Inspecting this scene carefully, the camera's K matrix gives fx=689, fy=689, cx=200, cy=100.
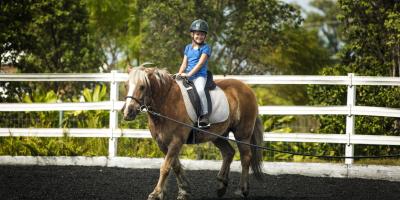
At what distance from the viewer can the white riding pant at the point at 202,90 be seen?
8852mm

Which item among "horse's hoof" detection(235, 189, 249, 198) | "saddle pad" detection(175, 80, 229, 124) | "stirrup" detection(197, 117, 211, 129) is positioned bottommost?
"horse's hoof" detection(235, 189, 249, 198)

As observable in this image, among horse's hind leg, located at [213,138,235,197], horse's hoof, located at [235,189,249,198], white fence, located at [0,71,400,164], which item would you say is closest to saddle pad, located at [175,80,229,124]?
horse's hind leg, located at [213,138,235,197]

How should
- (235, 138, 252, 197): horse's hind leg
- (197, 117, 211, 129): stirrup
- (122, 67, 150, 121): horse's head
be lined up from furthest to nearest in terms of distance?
(235, 138, 252, 197): horse's hind leg < (197, 117, 211, 129): stirrup < (122, 67, 150, 121): horse's head

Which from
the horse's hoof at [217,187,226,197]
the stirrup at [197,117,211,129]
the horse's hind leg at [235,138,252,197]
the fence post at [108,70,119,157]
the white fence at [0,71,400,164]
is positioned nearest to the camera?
the stirrup at [197,117,211,129]

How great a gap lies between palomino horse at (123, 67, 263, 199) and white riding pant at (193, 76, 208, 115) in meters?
0.28

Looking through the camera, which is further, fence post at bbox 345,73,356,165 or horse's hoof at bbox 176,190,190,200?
fence post at bbox 345,73,356,165

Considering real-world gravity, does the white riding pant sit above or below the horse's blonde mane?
below

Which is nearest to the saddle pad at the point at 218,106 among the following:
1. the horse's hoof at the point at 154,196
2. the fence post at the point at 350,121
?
the horse's hoof at the point at 154,196

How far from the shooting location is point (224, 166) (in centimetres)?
923

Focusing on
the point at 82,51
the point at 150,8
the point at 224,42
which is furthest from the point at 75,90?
the point at 224,42

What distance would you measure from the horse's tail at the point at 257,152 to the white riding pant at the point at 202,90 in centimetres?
116

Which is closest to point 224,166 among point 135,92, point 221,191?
point 221,191

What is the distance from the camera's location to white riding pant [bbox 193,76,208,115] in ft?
29.0

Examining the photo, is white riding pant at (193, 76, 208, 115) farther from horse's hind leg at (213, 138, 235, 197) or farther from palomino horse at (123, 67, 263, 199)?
horse's hind leg at (213, 138, 235, 197)
